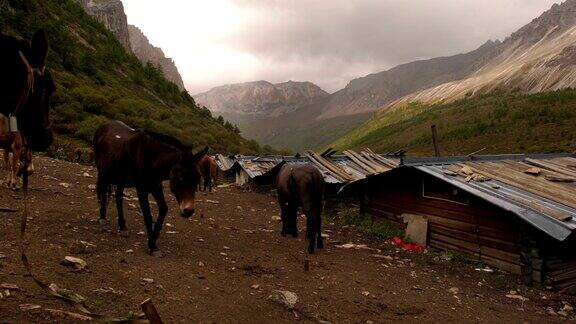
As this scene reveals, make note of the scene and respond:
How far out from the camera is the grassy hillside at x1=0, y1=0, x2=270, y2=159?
31.4 metres

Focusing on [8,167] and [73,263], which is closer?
[73,263]

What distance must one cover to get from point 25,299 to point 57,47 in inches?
1941

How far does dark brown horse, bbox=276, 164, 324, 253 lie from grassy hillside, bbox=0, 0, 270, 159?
14.5 m

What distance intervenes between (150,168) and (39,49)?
17.3 ft

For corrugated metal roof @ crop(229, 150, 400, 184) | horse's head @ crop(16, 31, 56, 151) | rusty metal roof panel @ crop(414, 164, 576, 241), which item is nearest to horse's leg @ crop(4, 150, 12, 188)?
horse's head @ crop(16, 31, 56, 151)

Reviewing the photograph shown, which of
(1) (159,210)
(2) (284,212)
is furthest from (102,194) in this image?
(2) (284,212)

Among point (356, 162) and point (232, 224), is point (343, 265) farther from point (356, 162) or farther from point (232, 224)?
point (356, 162)

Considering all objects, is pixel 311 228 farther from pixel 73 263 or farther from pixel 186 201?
pixel 73 263

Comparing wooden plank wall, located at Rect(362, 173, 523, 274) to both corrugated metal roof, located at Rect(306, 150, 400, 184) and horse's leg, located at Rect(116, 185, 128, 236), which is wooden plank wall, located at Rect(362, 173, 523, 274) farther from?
horse's leg, located at Rect(116, 185, 128, 236)

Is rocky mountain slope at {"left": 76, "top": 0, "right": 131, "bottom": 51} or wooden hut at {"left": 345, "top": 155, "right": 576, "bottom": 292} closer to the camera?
wooden hut at {"left": 345, "top": 155, "right": 576, "bottom": 292}

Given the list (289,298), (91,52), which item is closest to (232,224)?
(289,298)

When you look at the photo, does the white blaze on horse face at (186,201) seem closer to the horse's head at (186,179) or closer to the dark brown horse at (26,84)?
the horse's head at (186,179)

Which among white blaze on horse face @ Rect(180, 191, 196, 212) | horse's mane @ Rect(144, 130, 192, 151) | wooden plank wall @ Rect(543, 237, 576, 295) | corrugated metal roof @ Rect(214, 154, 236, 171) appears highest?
horse's mane @ Rect(144, 130, 192, 151)

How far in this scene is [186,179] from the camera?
762 centimetres
